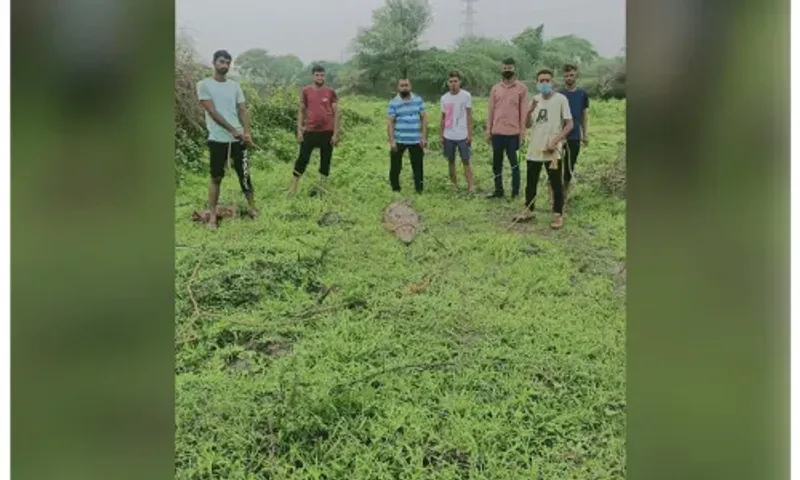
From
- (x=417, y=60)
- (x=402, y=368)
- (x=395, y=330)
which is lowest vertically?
(x=402, y=368)

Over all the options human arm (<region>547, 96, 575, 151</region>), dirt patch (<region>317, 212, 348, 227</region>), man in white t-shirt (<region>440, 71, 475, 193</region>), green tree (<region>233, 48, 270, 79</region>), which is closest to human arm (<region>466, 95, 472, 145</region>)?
man in white t-shirt (<region>440, 71, 475, 193</region>)

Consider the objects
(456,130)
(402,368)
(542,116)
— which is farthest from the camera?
(456,130)

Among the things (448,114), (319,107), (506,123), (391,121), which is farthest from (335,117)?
(506,123)

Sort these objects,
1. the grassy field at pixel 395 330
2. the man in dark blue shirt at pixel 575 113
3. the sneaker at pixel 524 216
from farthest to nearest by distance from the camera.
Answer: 1. the sneaker at pixel 524 216
2. the man in dark blue shirt at pixel 575 113
3. the grassy field at pixel 395 330

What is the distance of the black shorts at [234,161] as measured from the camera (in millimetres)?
3219

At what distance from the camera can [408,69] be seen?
319cm

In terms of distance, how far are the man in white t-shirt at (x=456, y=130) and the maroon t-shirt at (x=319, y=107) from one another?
1.48ft

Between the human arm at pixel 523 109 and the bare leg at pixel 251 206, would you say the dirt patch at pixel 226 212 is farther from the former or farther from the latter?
the human arm at pixel 523 109

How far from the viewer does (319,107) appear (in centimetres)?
327

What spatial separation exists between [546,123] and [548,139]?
2.5 inches

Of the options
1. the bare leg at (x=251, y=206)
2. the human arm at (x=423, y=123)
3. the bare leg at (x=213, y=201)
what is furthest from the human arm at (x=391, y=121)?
the bare leg at (x=213, y=201)

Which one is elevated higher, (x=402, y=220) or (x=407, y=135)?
(x=407, y=135)

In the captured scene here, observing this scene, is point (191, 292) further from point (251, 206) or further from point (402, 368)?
point (402, 368)
